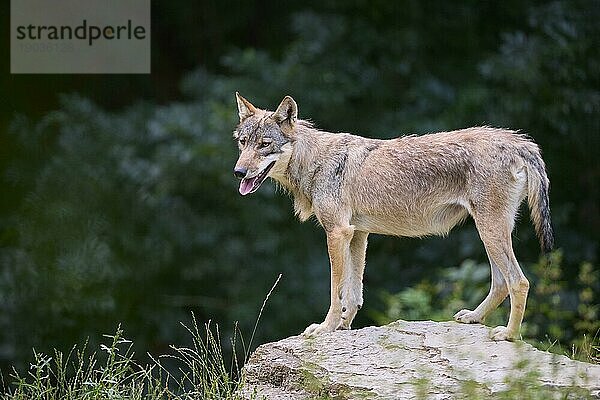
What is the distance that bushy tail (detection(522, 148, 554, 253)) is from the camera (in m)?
7.10

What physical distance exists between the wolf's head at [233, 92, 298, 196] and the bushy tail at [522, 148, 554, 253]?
155 cm

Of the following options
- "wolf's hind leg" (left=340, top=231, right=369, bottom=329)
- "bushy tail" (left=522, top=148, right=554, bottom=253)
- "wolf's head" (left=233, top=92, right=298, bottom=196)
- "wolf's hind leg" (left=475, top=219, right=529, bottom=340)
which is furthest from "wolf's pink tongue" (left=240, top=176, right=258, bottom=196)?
"bushy tail" (left=522, top=148, right=554, bottom=253)

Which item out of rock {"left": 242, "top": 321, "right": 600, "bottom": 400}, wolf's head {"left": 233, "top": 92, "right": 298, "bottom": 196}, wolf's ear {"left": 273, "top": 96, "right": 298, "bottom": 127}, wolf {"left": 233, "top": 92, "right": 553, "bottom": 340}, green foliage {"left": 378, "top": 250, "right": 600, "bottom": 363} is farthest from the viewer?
green foliage {"left": 378, "top": 250, "right": 600, "bottom": 363}

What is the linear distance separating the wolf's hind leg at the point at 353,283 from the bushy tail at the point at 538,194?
118cm

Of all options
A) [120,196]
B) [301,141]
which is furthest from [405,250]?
[301,141]

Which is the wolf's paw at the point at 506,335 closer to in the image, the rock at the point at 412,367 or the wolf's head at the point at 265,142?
the rock at the point at 412,367

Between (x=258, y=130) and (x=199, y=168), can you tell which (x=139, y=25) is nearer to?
(x=199, y=168)

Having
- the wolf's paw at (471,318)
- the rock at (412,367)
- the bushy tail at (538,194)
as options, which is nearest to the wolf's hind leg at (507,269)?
the rock at (412,367)

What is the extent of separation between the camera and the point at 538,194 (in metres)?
7.13

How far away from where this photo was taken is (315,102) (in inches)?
557

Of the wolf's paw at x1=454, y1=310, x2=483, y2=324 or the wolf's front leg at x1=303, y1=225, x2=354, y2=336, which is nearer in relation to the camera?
the wolf's front leg at x1=303, y1=225, x2=354, y2=336

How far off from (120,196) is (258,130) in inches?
289

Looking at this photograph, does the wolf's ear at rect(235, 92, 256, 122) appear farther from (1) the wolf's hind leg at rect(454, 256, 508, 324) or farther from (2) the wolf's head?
(1) the wolf's hind leg at rect(454, 256, 508, 324)

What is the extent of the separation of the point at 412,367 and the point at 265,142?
1.81 meters
